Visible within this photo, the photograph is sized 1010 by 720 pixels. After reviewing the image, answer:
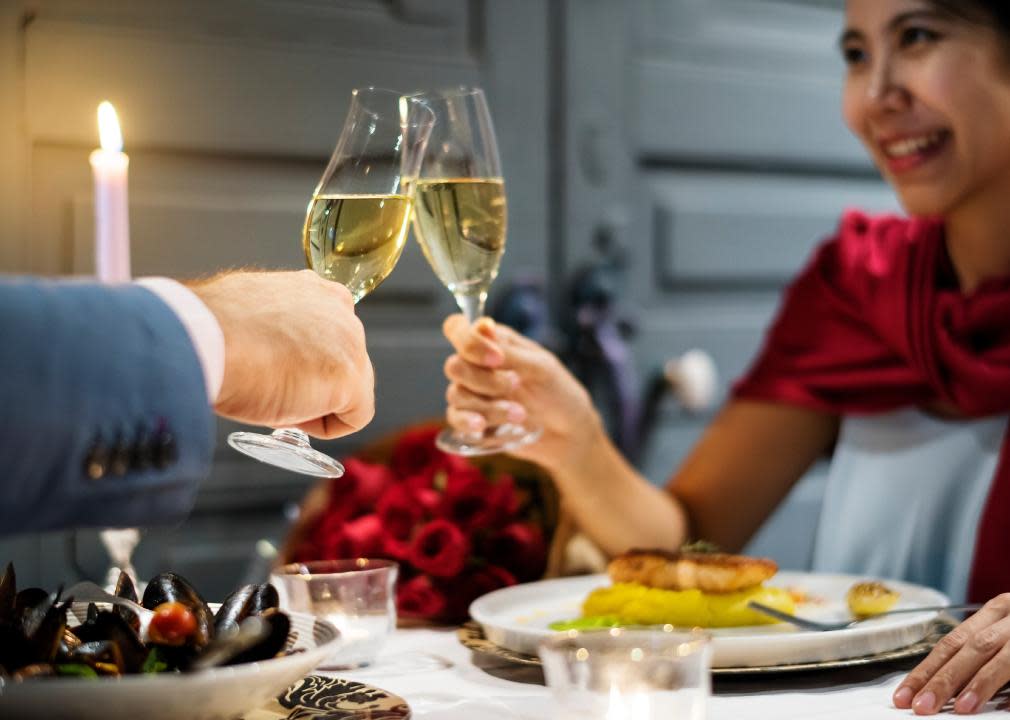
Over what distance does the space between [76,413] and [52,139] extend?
138 centimetres

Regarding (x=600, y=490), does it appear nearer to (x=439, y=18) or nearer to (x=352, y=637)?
(x=352, y=637)

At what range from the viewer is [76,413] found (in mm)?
725

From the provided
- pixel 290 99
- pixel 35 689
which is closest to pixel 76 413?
pixel 35 689

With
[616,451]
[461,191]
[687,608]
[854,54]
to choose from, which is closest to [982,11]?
[854,54]

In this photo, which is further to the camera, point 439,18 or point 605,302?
point 605,302

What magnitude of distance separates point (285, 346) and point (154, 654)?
21 cm

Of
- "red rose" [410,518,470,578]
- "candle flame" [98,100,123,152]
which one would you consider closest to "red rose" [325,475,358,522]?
"red rose" [410,518,470,578]

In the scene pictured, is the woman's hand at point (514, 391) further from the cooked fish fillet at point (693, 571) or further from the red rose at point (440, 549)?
the cooked fish fillet at point (693, 571)

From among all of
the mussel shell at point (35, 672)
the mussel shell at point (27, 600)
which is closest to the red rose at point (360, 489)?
the mussel shell at point (27, 600)

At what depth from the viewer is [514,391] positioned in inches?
57.6

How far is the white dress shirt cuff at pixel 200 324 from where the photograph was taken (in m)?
0.80

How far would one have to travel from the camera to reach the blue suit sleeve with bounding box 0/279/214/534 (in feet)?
2.35

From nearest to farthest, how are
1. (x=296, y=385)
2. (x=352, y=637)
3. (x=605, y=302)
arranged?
(x=296, y=385)
(x=352, y=637)
(x=605, y=302)

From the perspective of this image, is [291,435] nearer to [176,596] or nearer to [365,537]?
[176,596]
